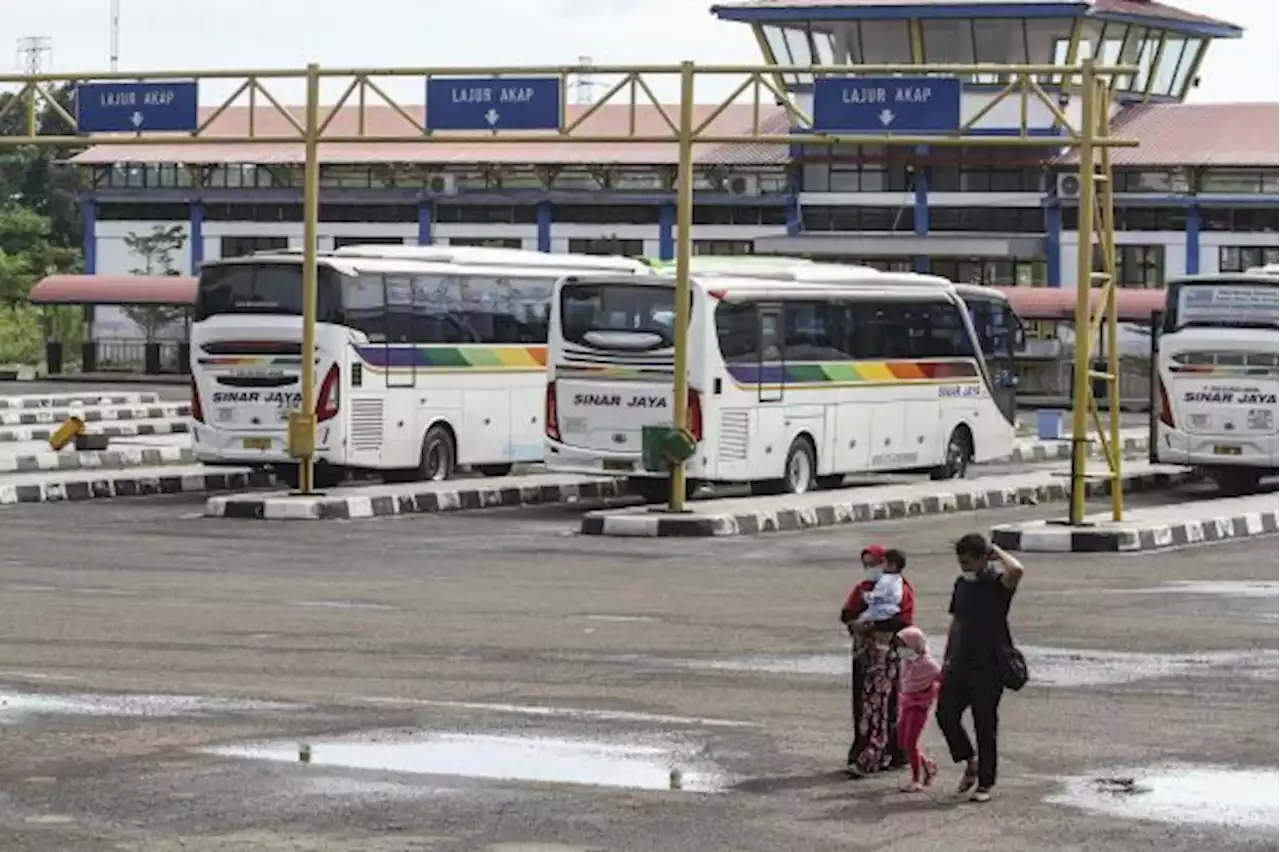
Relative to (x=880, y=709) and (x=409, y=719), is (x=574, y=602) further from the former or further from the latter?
(x=880, y=709)

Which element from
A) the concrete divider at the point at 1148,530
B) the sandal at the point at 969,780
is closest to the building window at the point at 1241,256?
the concrete divider at the point at 1148,530

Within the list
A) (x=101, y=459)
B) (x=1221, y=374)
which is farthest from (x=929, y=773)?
(x=101, y=459)

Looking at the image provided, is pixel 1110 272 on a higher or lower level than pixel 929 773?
higher

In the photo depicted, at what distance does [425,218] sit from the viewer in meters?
82.6

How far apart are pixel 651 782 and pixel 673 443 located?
17.0m

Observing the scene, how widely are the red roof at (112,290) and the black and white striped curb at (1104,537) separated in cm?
5365

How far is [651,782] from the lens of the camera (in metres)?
13.3

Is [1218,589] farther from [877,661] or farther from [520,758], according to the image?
[520,758]

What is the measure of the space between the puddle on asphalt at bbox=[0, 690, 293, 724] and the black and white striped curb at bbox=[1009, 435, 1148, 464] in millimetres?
29096

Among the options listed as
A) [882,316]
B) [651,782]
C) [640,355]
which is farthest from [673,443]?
[651,782]

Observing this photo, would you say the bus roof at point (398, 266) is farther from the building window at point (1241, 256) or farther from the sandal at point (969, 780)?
the building window at point (1241, 256)

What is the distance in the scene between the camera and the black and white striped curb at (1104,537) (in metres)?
28.0

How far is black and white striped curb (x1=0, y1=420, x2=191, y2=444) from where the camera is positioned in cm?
4703

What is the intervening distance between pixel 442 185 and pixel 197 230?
7.69 metres
